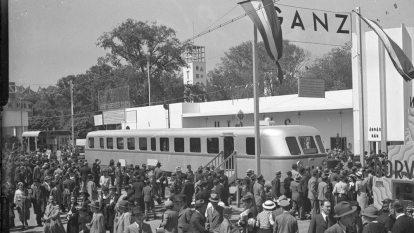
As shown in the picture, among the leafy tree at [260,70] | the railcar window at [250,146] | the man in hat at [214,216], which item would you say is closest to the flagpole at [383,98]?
the railcar window at [250,146]

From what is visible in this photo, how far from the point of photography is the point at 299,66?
5647 cm

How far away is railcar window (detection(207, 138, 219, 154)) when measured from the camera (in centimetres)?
2050

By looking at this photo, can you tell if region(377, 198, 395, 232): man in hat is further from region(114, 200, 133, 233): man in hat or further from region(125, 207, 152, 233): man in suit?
region(114, 200, 133, 233): man in hat

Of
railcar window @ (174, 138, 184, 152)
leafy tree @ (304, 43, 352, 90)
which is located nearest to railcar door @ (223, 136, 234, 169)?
railcar window @ (174, 138, 184, 152)

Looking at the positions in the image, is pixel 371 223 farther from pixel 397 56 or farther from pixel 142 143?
pixel 142 143

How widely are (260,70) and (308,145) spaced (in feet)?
117

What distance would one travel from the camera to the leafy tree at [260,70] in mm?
53625

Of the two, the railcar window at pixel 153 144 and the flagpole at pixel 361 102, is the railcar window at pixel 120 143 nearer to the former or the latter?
the railcar window at pixel 153 144

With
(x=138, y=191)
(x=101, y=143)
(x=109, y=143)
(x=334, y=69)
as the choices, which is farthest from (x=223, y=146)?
(x=334, y=69)

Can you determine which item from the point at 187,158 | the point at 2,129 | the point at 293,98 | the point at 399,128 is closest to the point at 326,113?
the point at 293,98

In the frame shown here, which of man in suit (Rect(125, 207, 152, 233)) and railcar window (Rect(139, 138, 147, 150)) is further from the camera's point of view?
railcar window (Rect(139, 138, 147, 150))

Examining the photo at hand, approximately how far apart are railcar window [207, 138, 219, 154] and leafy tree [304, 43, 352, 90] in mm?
34484

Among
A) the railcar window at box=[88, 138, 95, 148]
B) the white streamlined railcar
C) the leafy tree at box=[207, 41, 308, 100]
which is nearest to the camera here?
the white streamlined railcar

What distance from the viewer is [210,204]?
8547mm
